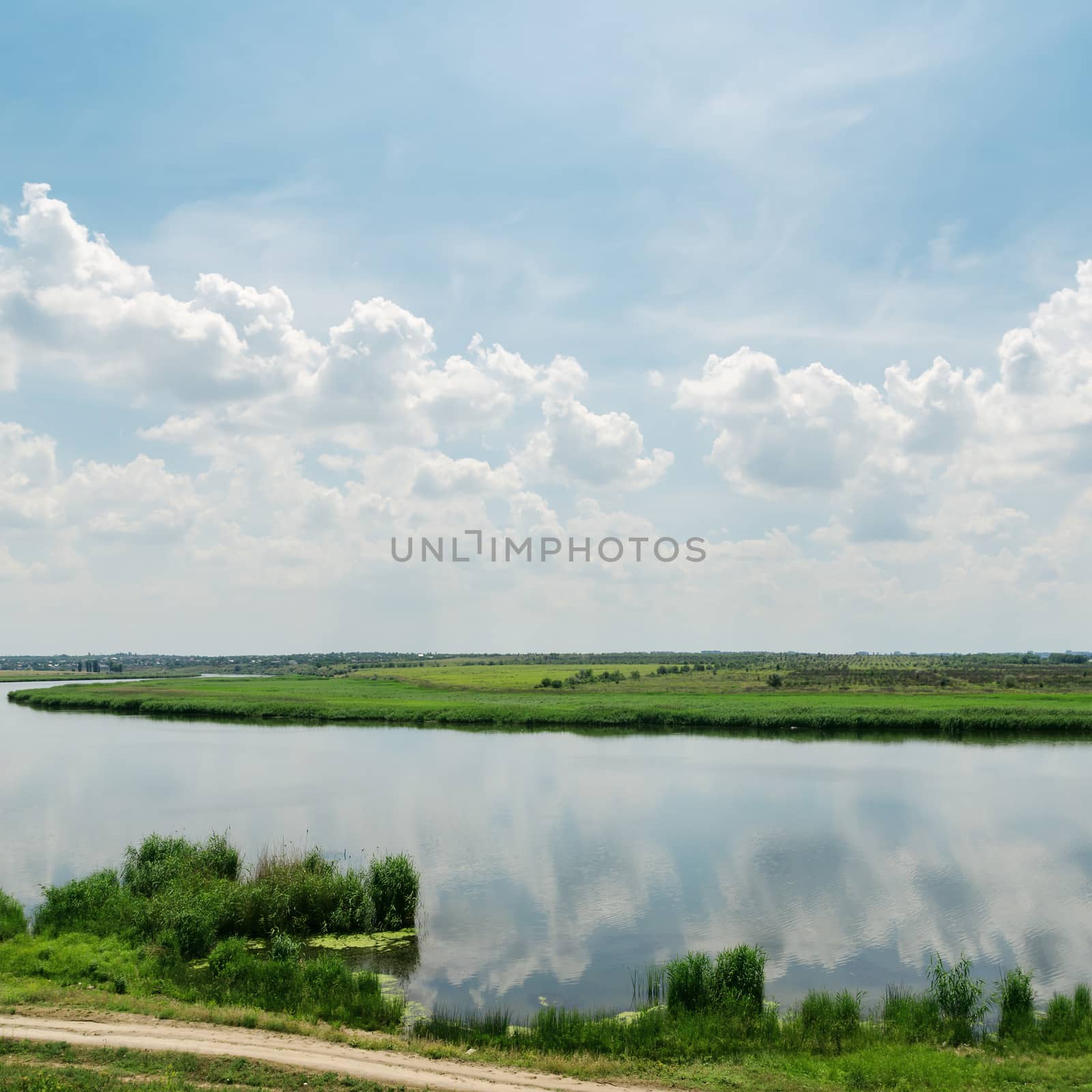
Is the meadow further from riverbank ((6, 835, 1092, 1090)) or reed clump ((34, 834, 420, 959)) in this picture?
riverbank ((6, 835, 1092, 1090))

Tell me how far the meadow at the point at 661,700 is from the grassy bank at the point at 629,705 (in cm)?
12

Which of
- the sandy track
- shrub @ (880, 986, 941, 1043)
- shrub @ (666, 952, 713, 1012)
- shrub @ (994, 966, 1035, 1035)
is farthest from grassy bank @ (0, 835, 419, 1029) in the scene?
shrub @ (994, 966, 1035, 1035)

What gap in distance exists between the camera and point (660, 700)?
2938 inches

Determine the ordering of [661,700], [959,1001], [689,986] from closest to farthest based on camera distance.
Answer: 1. [959,1001]
2. [689,986]
3. [661,700]

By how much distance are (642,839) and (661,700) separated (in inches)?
1885

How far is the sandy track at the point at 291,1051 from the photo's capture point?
1106 cm

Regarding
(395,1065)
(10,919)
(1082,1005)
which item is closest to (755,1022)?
(1082,1005)

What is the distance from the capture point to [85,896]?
1873 centimetres

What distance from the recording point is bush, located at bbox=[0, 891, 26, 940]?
17344 mm

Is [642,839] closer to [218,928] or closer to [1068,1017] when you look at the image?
[218,928]

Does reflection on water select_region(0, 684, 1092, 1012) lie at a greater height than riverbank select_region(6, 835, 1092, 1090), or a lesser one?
lesser


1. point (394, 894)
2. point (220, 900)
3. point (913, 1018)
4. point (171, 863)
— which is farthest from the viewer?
point (171, 863)

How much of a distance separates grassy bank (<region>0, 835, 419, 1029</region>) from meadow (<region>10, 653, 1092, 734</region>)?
4489cm

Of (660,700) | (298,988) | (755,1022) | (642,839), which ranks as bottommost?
(660,700)
